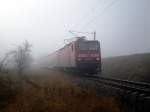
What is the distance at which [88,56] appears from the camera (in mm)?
22375

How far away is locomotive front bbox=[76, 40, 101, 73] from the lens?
72.2 feet

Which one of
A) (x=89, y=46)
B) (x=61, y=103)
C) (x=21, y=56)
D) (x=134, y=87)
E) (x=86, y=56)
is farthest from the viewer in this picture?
(x=21, y=56)

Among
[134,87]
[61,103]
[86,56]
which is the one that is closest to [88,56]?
[86,56]

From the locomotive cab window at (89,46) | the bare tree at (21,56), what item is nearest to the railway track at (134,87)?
the locomotive cab window at (89,46)

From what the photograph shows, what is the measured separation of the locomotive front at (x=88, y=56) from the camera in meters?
22.0

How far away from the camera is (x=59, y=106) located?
8570mm

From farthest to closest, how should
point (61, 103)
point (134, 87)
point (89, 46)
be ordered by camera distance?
point (89, 46), point (134, 87), point (61, 103)

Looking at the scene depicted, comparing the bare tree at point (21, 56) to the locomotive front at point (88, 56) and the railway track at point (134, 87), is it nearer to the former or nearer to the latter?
the locomotive front at point (88, 56)

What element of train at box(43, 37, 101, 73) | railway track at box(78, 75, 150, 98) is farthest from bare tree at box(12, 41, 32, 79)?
railway track at box(78, 75, 150, 98)

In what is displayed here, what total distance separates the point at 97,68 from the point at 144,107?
1432cm

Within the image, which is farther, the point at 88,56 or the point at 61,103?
the point at 88,56

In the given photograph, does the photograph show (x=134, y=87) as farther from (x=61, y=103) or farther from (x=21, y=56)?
(x=21, y=56)

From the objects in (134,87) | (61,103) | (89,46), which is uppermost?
(89,46)

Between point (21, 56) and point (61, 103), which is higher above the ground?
point (21, 56)
